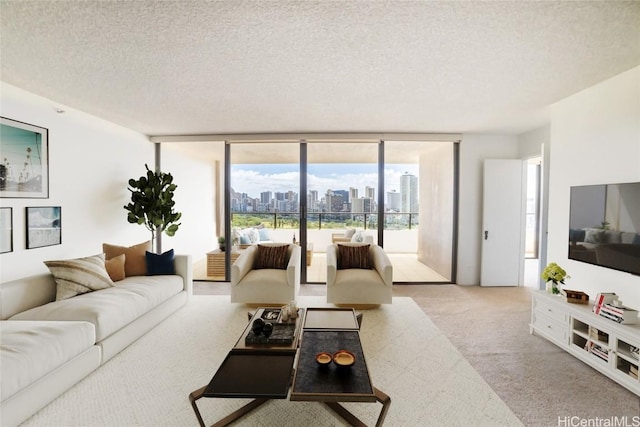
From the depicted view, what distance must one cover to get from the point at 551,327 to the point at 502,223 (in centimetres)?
231

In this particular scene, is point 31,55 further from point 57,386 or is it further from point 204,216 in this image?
point 204,216

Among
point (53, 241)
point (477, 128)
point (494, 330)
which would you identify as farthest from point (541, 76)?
point (53, 241)

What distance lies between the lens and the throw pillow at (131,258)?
3529 mm

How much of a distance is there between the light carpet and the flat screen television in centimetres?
163

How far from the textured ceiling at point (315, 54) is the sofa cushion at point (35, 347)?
213 centimetres

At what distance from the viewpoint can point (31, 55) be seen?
228cm

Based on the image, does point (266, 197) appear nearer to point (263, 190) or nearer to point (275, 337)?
point (263, 190)

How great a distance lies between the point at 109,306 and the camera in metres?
2.50

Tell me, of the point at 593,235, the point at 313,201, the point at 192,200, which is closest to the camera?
the point at 593,235

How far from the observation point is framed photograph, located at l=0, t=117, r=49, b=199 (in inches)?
112

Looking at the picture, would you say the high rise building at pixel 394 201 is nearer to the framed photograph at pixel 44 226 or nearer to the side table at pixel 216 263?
the side table at pixel 216 263

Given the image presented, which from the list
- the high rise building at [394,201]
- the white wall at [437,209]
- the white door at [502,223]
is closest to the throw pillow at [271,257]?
the high rise building at [394,201]

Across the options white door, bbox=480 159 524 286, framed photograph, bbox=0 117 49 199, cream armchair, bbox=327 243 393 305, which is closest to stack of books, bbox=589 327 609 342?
cream armchair, bbox=327 243 393 305

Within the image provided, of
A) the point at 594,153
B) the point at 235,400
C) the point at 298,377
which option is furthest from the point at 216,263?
the point at 594,153
